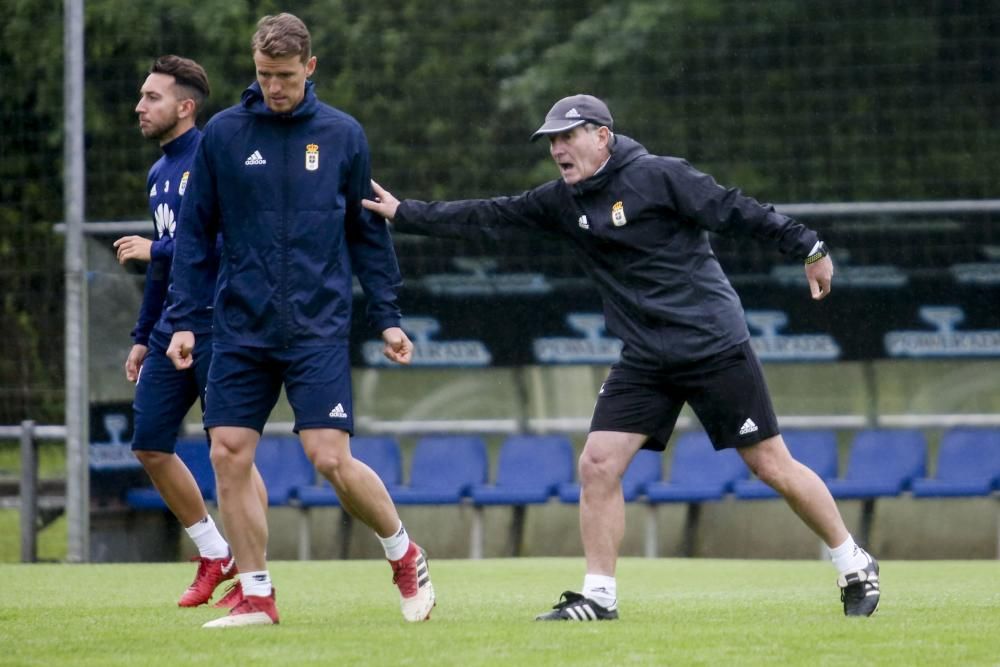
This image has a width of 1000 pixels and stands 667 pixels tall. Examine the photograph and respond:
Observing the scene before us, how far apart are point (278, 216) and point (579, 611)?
177cm

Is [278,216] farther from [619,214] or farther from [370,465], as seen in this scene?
[370,465]

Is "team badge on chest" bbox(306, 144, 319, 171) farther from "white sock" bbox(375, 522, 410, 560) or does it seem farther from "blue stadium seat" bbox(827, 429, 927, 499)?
"blue stadium seat" bbox(827, 429, 927, 499)

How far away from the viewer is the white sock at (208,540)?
796cm

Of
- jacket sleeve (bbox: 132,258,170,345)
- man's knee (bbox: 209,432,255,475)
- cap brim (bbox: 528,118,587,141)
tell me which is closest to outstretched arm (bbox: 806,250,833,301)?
cap brim (bbox: 528,118,587,141)

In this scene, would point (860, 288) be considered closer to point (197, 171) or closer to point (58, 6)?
point (58, 6)

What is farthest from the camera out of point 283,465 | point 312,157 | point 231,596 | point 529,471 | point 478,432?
point 478,432

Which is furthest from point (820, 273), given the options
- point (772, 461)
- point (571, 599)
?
point (571, 599)

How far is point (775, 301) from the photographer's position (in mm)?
14008

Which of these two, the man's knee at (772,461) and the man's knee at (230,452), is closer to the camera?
the man's knee at (230,452)

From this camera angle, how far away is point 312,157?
6.38 meters

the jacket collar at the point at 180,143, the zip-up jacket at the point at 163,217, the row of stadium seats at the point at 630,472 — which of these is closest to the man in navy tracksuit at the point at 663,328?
the zip-up jacket at the point at 163,217

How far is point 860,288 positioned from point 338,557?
454 cm

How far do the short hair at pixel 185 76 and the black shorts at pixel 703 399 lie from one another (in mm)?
2518

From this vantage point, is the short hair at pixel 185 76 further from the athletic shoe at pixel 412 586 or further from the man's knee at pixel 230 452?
the athletic shoe at pixel 412 586
